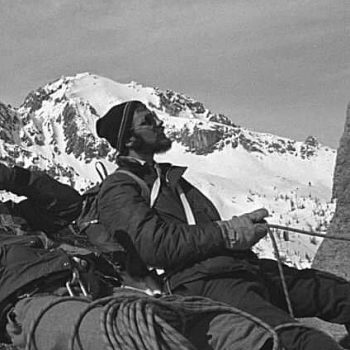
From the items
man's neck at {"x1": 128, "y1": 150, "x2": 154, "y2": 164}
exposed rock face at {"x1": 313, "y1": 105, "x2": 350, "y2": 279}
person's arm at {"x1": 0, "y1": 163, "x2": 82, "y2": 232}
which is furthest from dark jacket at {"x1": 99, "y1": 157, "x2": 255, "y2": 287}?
exposed rock face at {"x1": 313, "y1": 105, "x2": 350, "y2": 279}

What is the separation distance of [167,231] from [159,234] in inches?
1.5

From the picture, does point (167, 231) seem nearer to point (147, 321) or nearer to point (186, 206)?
point (186, 206)

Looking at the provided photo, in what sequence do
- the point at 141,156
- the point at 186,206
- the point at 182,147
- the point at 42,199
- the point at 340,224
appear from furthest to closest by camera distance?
the point at 182,147
the point at 340,224
the point at 42,199
the point at 141,156
the point at 186,206

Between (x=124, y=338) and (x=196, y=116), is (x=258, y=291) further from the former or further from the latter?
(x=196, y=116)

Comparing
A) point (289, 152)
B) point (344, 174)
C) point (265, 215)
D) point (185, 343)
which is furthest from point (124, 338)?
point (289, 152)

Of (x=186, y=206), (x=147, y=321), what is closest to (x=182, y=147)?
(x=186, y=206)

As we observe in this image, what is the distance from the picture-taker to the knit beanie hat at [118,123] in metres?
4.04

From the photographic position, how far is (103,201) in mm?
3775

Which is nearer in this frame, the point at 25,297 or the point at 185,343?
the point at 185,343

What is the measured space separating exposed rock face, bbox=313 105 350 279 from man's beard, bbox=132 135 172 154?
2.47 meters

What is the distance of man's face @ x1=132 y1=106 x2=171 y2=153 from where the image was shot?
4008 millimetres

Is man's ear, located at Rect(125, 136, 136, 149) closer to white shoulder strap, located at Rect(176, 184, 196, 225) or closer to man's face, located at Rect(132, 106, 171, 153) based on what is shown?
man's face, located at Rect(132, 106, 171, 153)

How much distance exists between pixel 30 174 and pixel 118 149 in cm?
63

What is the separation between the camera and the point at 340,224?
6273 mm
